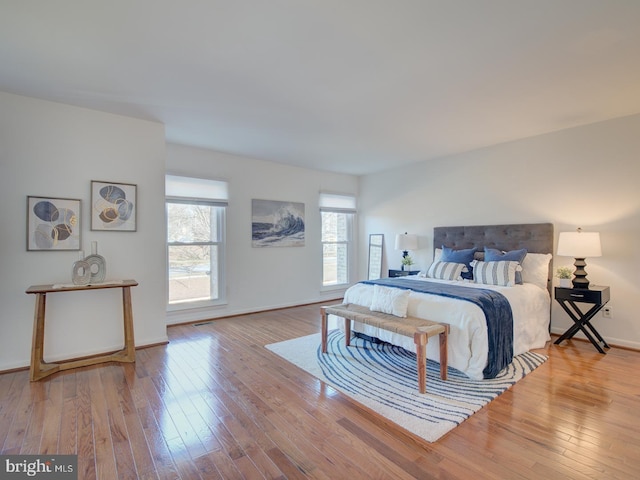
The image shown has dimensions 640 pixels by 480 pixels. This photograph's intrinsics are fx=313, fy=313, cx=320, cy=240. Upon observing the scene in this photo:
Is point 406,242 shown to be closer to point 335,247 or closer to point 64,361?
point 335,247

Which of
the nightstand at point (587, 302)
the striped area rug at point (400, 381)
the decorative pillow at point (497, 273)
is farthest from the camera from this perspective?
the decorative pillow at point (497, 273)

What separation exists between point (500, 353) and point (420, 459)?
152 centimetres

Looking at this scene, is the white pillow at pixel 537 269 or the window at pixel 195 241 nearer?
the white pillow at pixel 537 269

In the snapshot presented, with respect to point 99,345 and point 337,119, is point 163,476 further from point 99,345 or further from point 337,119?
point 337,119

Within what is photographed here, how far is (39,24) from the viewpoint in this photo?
197cm

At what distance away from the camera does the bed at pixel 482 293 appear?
272 cm

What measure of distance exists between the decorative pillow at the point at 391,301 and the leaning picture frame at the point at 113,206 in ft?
9.18

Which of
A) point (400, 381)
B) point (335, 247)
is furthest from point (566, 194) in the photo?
point (335, 247)

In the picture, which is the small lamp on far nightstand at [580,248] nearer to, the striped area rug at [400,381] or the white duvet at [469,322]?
the white duvet at [469,322]

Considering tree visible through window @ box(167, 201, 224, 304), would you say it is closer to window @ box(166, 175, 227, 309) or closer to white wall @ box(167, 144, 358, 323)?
window @ box(166, 175, 227, 309)

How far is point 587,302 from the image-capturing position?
332 cm

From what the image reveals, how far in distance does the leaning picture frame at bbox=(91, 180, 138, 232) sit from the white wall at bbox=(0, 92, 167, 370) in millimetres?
59

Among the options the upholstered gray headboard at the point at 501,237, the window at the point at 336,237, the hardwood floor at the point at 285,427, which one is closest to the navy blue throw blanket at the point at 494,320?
the hardwood floor at the point at 285,427

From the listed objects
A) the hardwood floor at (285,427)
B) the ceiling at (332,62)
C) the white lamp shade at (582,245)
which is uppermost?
the ceiling at (332,62)
